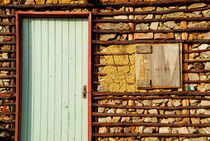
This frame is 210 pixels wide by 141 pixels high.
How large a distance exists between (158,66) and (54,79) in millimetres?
2160

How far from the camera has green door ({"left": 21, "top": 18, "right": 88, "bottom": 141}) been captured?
4.03 meters

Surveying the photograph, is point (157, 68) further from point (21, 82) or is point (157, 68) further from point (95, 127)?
point (21, 82)

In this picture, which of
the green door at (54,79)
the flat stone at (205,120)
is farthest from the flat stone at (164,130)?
the green door at (54,79)

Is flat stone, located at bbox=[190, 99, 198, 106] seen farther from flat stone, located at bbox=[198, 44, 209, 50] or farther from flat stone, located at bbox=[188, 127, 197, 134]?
flat stone, located at bbox=[198, 44, 209, 50]

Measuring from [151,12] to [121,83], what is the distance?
1584mm

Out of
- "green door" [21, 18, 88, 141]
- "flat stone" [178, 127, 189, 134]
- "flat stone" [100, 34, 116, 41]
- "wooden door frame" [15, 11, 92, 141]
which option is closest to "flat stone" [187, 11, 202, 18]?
"flat stone" [100, 34, 116, 41]

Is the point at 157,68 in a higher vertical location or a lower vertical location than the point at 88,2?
lower

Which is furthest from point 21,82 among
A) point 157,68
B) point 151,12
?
point 151,12

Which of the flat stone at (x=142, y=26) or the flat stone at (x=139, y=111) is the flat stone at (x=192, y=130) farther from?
the flat stone at (x=142, y=26)

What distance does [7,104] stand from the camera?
3.90m

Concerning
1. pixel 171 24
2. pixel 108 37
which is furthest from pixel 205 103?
pixel 108 37

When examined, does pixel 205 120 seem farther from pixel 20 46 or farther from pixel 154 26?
pixel 20 46

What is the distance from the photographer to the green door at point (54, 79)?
13.2 ft

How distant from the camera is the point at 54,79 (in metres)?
4.07
